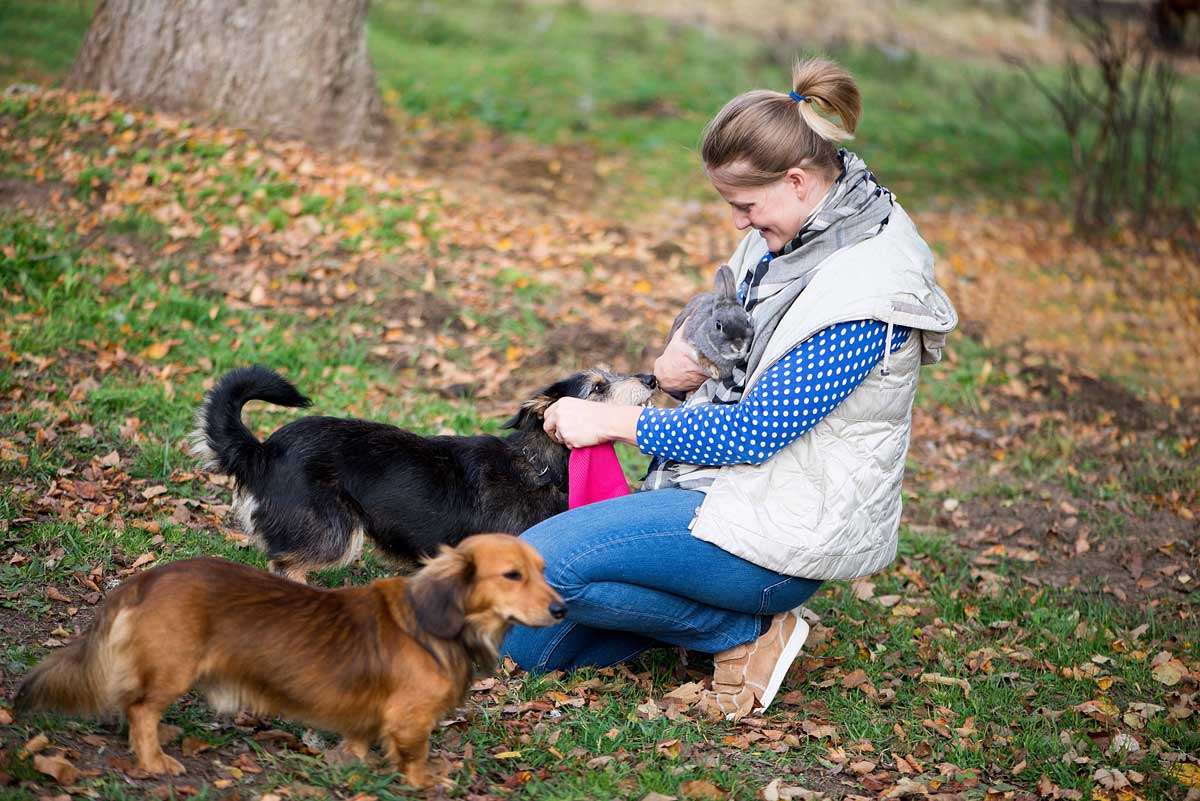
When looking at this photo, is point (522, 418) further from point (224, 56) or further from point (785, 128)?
point (224, 56)

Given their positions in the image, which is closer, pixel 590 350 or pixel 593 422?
pixel 593 422

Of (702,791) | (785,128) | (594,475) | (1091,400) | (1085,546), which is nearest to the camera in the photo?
(702,791)

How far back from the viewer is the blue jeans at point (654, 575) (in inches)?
148

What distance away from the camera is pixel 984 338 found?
866cm

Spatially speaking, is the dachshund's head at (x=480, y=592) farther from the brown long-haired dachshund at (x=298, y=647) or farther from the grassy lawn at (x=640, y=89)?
the grassy lawn at (x=640, y=89)

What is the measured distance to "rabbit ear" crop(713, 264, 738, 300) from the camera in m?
4.20

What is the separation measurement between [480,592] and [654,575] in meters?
0.82

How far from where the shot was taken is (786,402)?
361 centimetres

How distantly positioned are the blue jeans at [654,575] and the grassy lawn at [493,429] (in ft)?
1.20

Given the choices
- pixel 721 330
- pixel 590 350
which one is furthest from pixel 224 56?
pixel 721 330

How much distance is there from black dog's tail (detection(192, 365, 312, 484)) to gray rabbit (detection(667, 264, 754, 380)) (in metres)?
1.56

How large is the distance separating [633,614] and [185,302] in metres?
4.32

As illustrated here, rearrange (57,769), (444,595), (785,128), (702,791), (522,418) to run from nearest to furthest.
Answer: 1. (57,769)
2. (444,595)
3. (702,791)
4. (785,128)
5. (522,418)

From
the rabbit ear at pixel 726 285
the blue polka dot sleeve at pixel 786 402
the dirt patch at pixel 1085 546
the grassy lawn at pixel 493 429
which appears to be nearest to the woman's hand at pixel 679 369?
the rabbit ear at pixel 726 285
